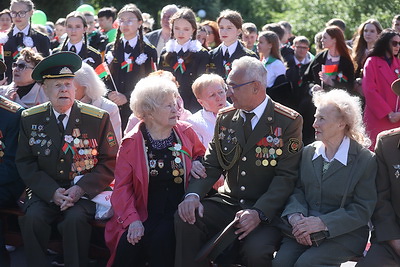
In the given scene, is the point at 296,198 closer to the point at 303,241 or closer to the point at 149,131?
the point at 303,241

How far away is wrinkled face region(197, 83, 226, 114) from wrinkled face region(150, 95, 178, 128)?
0.95m

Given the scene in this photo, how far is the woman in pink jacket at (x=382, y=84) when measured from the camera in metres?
7.88

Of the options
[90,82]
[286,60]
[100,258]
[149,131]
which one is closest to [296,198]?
[149,131]

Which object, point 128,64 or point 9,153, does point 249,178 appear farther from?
point 128,64

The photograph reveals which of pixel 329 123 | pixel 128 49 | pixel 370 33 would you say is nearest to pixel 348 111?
pixel 329 123

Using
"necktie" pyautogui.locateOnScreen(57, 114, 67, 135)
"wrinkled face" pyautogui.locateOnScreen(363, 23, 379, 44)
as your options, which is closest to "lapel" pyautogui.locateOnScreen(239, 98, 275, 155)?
"necktie" pyautogui.locateOnScreen(57, 114, 67, 135)

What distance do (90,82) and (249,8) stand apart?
2107cm

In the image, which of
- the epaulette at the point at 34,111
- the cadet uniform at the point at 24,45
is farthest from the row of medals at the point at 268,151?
the cadet uniform at the point at 24,45

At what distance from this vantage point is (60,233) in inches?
210

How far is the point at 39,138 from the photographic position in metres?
5.48

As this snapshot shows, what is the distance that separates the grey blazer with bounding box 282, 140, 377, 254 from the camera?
179 inches

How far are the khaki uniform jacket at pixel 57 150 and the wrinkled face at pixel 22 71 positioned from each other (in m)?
1.27

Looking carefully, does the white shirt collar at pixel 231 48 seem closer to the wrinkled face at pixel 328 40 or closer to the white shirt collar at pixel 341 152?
the wrinkled face at pixel 328 40

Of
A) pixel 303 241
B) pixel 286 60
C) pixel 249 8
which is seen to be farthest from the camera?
pixel 249 8
